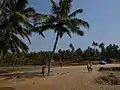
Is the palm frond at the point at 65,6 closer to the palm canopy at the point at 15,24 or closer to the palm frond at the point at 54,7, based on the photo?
the palm frond at the point at 54,7

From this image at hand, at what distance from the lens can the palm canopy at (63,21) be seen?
28.5 metres

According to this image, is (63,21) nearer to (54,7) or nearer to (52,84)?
(54,7)

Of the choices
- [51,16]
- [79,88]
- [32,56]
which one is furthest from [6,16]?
[32,56]

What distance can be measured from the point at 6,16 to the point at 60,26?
24.5ft

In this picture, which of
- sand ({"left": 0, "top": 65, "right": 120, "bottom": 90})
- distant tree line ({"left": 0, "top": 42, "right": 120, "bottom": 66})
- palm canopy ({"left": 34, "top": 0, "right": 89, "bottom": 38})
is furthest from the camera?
distant tree line ({"left": 0, "top": 42, "right": 120, "bottom": 66})

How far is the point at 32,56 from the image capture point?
240ft

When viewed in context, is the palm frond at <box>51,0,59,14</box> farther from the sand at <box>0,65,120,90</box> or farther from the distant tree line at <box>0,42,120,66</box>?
the distant tree line at <box>0,42,120,66</box>

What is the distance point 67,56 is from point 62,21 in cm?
6371

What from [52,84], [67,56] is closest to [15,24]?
[52,84]

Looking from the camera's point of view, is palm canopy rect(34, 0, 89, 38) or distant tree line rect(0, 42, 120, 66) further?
distant tree line rect(0, 42, 120, 66)

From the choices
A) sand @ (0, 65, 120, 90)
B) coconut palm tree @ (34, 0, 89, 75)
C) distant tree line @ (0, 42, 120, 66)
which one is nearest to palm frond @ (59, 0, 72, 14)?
coconut palm tree @ (34, 0, 89, 75)

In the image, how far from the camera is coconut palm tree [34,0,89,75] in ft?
93.5

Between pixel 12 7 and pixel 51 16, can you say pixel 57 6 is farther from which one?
pixel 12 7

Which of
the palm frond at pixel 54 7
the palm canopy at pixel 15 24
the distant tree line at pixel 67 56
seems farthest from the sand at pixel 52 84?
the distant tree line at pixel 67 56
